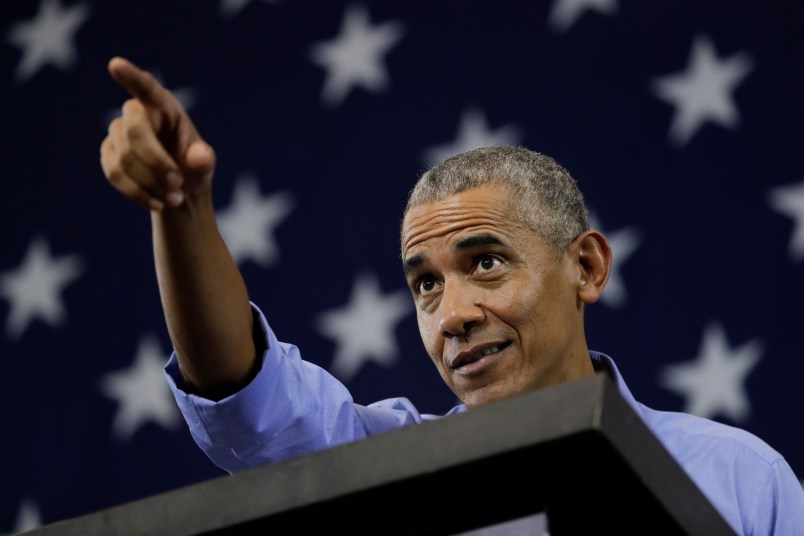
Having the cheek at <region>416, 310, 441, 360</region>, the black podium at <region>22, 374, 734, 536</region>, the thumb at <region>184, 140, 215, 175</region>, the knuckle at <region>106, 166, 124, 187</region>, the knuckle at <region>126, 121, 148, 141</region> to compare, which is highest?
the cheek at <region>416, 310, 441, 360</region>

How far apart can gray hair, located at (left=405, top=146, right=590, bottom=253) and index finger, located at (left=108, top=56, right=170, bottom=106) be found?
3.16 ft

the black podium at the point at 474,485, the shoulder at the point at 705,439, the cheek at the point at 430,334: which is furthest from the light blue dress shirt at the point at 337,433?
the black podium at the point at 474,485

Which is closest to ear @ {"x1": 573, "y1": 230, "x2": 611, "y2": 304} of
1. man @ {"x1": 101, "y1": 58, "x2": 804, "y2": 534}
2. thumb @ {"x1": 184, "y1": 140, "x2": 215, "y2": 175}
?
man @ {"x1": 101, "y1": 58, "x2": 804, "y2": 534}

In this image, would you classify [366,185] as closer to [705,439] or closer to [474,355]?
[474,355]

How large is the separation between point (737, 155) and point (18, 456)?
1.69 meters

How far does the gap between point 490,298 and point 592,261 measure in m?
0.26

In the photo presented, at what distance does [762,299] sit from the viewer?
2553 mm

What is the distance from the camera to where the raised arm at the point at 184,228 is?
93 cm

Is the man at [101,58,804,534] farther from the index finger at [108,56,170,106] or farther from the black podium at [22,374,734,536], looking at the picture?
the black podium at [22,374,734,536]

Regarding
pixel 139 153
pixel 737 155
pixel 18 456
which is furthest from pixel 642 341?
pixel 139 153

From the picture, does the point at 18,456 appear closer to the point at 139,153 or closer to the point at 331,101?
the point at 331,101

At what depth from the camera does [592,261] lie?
1971mm

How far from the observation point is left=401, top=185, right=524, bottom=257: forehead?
1.84m

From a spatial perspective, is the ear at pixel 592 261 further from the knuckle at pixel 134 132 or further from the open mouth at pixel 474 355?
the knuckle at pixel 134 132
